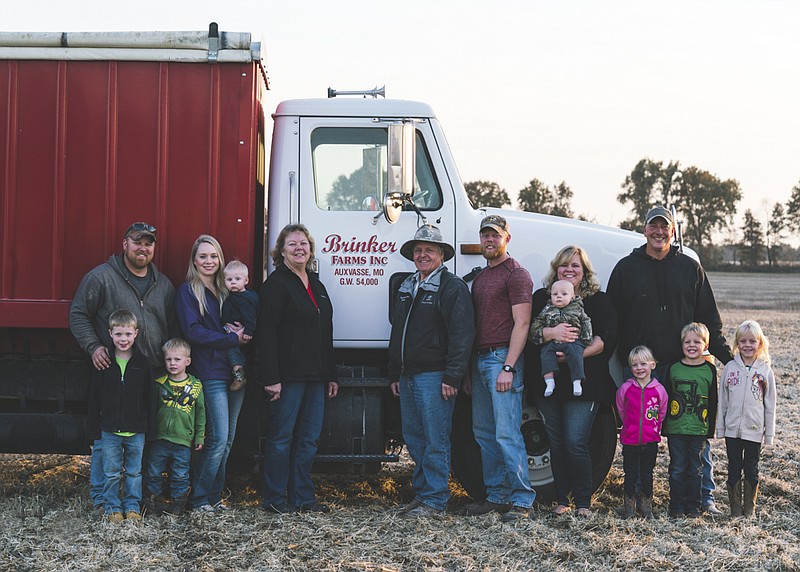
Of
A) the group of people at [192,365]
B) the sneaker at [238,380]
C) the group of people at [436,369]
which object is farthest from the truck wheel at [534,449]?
the sneaker at [238,380]

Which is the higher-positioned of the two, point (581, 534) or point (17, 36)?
point (17, 36)

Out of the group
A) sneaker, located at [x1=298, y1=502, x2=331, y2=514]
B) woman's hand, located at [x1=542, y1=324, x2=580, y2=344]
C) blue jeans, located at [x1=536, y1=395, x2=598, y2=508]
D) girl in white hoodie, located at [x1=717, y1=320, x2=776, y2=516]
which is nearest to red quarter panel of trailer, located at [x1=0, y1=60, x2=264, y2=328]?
sneaker, located at [x1=298, y1=502, x2=331, y2=514]

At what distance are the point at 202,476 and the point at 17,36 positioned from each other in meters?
3.12

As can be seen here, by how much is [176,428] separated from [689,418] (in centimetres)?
335

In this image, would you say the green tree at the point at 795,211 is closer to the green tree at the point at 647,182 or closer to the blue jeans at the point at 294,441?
the green tree at the point at 647,182

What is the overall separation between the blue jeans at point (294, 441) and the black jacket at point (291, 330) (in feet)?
0.45

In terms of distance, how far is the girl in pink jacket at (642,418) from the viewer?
18.3ft

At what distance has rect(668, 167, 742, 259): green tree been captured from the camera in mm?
62562

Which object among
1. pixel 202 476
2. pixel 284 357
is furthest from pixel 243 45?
pixel 202 476

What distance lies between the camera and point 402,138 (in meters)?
5.33

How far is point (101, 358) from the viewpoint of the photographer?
17.4 feet

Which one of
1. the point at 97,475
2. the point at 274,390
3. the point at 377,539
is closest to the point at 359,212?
the point at 274,390

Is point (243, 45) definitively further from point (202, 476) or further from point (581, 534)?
point (581, 534)

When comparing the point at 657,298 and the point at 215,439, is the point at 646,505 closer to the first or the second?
the point at 657,298
